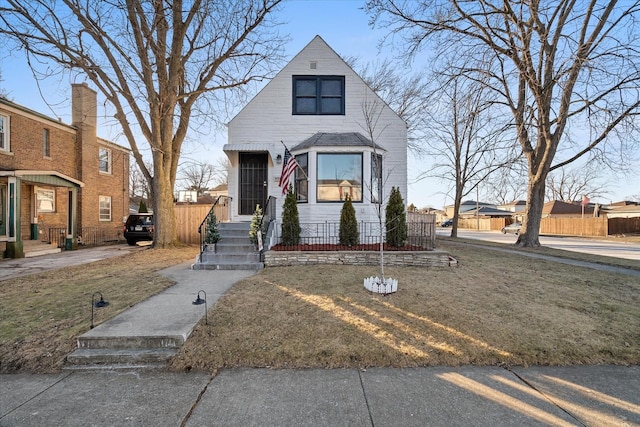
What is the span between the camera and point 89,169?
16.7 meters

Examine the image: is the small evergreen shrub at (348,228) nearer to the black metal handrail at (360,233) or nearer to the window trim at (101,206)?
the black metal handrail at (360,233)

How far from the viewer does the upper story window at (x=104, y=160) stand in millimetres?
17984

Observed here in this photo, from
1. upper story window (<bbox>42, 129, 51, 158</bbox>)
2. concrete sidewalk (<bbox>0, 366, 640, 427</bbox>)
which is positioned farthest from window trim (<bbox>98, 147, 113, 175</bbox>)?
concrete sidewalk (<bbox>0, 366, 640, 427</bbox>)

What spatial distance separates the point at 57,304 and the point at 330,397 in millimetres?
5185

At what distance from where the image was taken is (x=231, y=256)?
809cm

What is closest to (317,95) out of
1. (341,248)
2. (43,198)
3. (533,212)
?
(341,248)

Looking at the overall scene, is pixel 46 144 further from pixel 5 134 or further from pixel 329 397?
pixel 329 397

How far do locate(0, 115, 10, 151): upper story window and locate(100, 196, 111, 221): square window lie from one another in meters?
5.85

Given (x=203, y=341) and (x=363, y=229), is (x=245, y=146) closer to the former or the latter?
(x=363, y=229)

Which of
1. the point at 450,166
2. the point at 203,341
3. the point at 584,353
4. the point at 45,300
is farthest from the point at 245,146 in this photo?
the point at 450,166

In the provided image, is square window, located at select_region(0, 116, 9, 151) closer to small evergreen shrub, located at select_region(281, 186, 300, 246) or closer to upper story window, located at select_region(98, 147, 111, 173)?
upper story window, located at select_region(98, 147, 111, 173)

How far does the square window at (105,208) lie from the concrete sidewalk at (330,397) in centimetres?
1791

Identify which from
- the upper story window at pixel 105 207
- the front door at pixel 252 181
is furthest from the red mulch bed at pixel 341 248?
the upper story window at pixel 105 207

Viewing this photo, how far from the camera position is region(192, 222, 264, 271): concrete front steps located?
25.3 feet
